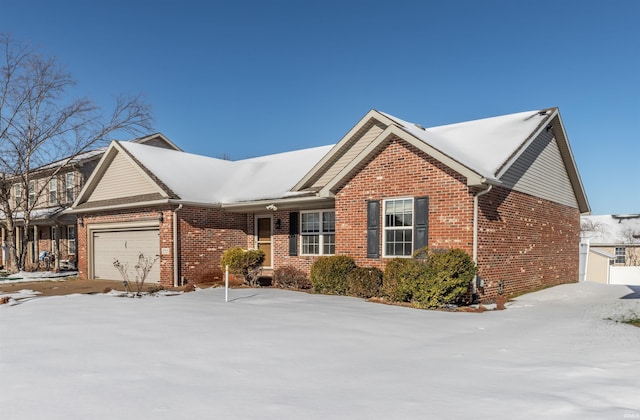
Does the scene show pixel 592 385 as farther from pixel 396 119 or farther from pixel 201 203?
pixel 201 203

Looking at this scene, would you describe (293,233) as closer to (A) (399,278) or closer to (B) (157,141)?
(A) (399,278)

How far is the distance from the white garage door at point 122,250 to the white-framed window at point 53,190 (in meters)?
8.88

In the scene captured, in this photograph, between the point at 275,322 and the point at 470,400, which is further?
the point at 275,322

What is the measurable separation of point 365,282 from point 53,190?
2259 cm

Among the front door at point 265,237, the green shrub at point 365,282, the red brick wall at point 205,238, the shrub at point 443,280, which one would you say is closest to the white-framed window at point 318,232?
the front door at point 265,237

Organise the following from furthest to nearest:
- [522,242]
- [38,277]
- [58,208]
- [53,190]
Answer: [53,190] < [58,208] < [38,277] < [522,242]

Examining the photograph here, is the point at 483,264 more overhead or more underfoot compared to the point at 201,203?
more underfoot

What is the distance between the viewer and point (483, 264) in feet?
39.0

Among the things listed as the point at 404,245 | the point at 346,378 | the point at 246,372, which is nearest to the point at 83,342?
the point at 246,372

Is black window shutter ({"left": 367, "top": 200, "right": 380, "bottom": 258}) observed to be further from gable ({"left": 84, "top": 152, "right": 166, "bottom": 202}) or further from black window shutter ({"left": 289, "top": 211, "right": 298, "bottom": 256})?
gable ({"left": 84, "top": 152, "right": 166, "bottom": 202})

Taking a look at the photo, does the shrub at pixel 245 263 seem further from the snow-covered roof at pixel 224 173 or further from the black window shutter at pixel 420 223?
the black window shutter at pixel 420 223

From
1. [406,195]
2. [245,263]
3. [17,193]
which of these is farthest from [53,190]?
[406,195]

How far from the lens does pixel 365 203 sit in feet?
43.7

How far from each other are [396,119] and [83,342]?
1074 centimetres
